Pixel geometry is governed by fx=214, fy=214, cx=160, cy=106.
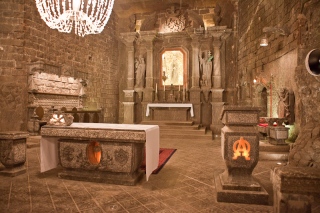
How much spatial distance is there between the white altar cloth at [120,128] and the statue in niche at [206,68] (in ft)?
21.6

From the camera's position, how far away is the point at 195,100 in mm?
10000

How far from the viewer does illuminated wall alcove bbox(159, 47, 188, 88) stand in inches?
411

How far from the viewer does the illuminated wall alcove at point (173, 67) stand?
10445 mm

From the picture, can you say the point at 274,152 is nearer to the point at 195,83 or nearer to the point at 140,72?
the point at 195,83

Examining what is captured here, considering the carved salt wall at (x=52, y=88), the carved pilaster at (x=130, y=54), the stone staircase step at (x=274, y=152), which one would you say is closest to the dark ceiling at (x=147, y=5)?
the carved pilaster at (x=130, y=54)

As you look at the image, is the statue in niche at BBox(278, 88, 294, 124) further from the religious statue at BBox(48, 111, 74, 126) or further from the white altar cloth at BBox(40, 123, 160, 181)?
the religious statue at BBox(48, 111, 74, 126)

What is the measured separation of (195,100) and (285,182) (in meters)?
8.10

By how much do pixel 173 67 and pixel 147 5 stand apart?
12.3 feet

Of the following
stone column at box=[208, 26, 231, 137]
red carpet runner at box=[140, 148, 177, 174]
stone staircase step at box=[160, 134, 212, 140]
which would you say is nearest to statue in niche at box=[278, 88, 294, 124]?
stone staircase step at box=[160, 134, 212, 140]

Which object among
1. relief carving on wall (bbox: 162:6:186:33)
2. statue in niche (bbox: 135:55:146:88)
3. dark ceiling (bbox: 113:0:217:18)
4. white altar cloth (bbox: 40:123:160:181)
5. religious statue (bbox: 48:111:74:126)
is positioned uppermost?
dark ceiling (bbox: 113:0:217:18)

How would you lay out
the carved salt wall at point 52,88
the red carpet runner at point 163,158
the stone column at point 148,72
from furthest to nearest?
the stone column at point 148,72
the carved salt wall at point 52,88
the red carpet runner at point 163,158

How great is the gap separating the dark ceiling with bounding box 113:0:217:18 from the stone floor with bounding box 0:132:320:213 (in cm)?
907

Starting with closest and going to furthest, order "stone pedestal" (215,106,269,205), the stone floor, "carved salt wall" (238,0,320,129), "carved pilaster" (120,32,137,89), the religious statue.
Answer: the stone floor, "stone pedestal" (215,106,269,205), the religious statue, "carved salt wall" (238,0,320,129), "carved pilaster" (120,32,137,89)

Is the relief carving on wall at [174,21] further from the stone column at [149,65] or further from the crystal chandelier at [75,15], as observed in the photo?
the crystal chandelier at [75,15]
